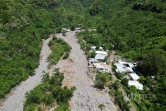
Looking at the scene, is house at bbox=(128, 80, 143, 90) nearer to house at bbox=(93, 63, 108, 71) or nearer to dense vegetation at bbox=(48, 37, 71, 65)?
house at bbox=(93, 63, 108, 71)

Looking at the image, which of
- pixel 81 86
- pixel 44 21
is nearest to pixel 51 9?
pixel 44 21

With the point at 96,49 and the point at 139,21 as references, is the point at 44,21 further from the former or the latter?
the point at 139,21

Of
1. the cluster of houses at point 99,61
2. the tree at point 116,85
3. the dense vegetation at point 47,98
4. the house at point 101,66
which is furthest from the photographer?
the cluster of houses at point 99,61

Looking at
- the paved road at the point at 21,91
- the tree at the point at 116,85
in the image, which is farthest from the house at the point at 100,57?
the tree at the point at 116,85

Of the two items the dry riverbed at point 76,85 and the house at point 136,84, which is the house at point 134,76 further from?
the dry riverbed at point 76,85

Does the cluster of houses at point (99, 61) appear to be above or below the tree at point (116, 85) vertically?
below

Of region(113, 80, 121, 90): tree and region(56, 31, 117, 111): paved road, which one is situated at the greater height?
region(113, 80, 121, 90): tree

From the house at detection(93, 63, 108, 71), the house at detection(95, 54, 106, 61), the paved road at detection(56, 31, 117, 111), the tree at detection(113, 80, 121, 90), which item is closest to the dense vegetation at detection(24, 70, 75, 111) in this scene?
the paved road at detection(56, 31, 117, 111)
